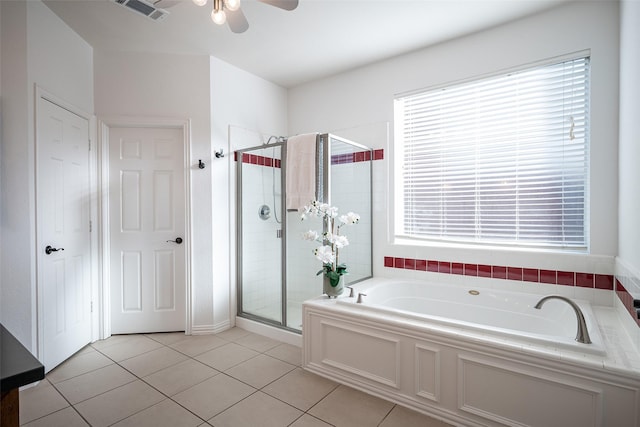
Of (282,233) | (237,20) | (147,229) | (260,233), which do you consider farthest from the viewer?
(260,233)

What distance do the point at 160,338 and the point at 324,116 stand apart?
2.75 meters

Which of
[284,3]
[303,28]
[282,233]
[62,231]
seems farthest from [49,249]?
[303,28]

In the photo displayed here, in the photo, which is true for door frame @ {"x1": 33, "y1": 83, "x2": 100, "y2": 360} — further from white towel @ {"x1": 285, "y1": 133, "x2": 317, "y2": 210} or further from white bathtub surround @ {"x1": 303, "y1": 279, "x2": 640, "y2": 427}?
white bathtub surround @ {"x1": 303, "y1": 279, "x2": 640, "y2": 427}

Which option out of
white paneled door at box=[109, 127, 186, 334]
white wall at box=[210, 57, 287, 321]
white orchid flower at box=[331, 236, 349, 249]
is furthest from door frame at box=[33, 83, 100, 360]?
white orchid flower at box=[331, 236, 349, 249]

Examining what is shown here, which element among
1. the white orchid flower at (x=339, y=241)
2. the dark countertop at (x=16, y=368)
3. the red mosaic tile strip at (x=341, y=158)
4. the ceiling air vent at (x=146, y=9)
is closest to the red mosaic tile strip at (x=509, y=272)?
the white orchid flower at (x=339, y=241)

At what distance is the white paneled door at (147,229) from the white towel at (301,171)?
109cm

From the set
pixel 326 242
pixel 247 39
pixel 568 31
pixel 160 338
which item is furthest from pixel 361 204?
pixel 160 338

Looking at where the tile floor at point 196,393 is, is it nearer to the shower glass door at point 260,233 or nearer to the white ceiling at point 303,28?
the shower glass door at point 260,233

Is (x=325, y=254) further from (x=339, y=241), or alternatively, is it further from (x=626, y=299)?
(x=626, y=299)

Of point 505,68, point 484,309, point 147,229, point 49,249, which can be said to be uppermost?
point 505,68

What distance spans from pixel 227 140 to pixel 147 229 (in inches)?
45.2

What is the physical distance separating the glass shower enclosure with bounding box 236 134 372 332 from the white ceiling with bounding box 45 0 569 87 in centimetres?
88

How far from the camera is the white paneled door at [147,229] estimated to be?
9.77 ft

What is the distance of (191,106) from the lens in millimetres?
3043
